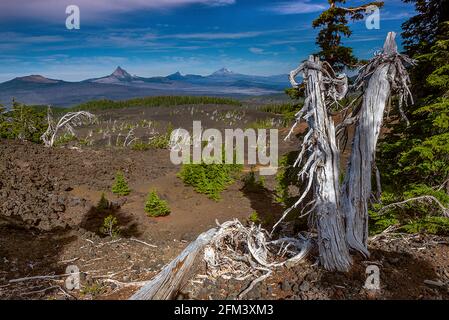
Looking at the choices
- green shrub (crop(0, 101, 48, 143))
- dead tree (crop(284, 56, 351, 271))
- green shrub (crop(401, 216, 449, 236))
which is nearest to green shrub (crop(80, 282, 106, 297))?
dead tree (crop(284, 56, 351, 271))

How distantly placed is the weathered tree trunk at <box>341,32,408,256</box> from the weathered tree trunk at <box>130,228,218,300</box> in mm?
2345

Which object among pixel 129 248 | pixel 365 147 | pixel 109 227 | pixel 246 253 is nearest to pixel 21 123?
pixel 109 227

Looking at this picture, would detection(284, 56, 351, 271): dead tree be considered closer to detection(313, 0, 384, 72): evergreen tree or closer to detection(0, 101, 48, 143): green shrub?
detection(313, 0, 384, 72): evergreen tree

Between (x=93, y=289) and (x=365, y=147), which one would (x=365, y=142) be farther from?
(x=93, y=289)

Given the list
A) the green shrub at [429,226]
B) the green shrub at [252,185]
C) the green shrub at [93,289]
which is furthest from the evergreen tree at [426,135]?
the green shrub at [252,185]

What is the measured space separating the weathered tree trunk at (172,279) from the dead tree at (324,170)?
1.48m

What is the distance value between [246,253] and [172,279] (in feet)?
5.23

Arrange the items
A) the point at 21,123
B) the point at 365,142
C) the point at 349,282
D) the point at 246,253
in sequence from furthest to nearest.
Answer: the point at 21,123 → the point at 246,253 → the point at 365,142 → the point at 349,282

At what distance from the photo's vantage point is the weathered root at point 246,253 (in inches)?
199

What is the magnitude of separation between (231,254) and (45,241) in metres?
4.71

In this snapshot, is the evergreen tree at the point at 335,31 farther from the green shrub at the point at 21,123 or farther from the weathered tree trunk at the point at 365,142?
the green shrub at the point at 21,123

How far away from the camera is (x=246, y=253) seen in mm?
5555
